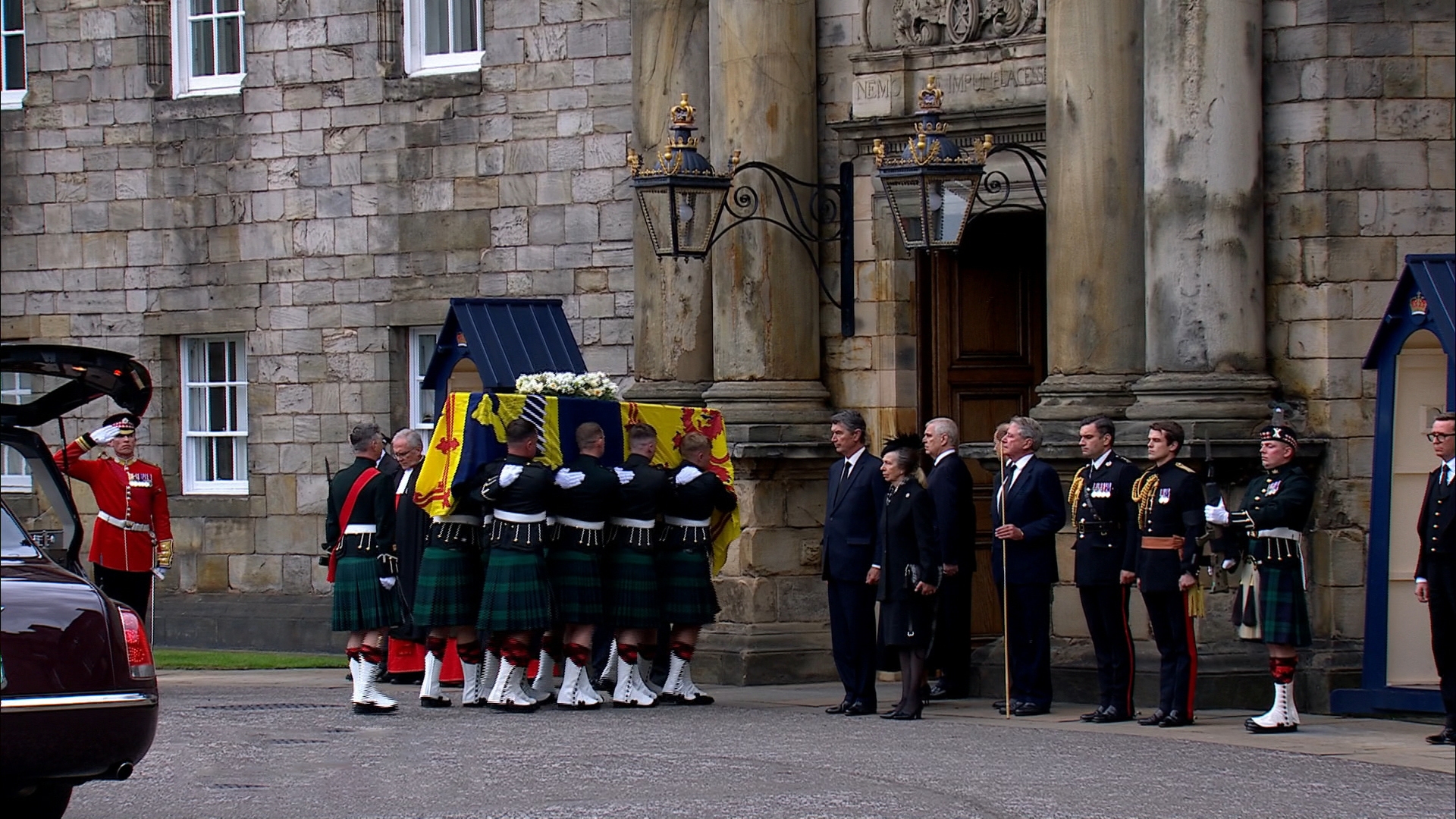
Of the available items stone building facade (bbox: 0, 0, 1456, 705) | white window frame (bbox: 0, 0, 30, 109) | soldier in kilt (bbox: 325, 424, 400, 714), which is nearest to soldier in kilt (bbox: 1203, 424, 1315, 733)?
stone building facade (bbox: 0, 0, 1456, 705)

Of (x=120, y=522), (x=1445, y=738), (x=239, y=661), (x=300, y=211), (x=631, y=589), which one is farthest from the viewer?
(x=300, y=211)

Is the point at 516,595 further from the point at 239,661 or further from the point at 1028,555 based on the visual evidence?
the point at 239,661

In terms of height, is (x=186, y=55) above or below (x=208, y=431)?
above

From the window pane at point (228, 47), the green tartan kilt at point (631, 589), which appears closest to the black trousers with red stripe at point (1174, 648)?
the green tartan kilt at point (631, 589)

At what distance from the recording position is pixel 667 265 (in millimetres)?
17219

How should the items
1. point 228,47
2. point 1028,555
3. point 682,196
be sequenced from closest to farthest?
point 1028,555
point 682,196
point 228,47

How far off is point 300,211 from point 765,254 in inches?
200

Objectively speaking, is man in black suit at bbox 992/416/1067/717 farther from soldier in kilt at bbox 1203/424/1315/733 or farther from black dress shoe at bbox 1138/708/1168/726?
soldier in kilt at bbox 1203/424/1315/733

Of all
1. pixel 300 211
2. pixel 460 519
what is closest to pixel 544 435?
pixel 460 519

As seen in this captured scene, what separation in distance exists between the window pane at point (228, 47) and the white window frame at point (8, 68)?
193cm

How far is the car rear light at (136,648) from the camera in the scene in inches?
375

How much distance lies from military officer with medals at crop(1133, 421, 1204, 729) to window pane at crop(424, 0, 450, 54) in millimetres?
8219

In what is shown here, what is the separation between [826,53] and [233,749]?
22.6ft

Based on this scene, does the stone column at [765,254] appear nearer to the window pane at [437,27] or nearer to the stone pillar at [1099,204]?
the stone pillar at [1099,204]
